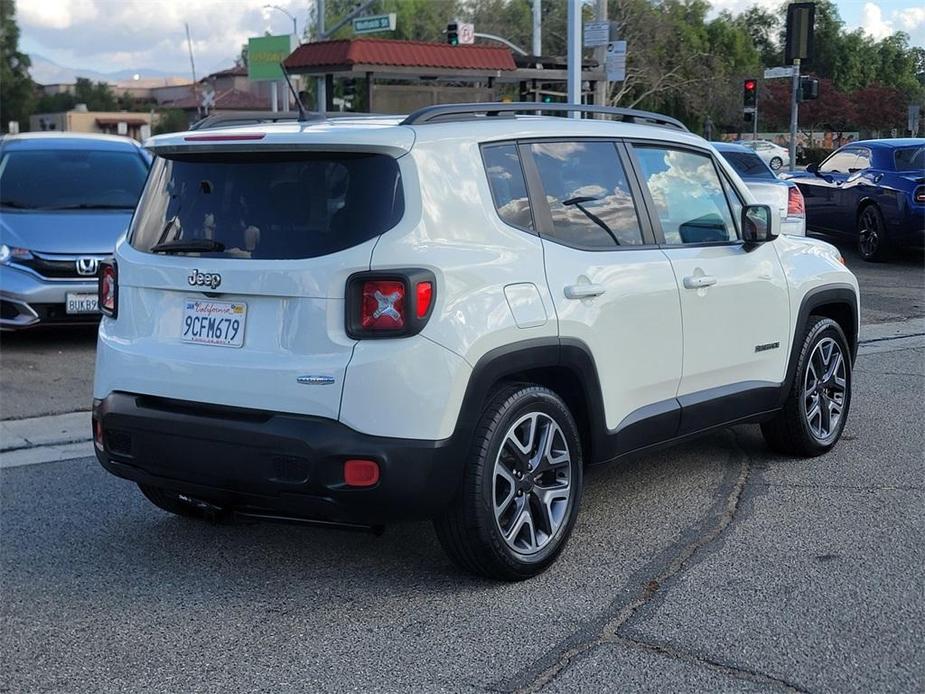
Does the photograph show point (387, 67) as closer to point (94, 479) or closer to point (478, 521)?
point (94, 479)

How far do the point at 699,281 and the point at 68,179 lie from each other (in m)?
7.29

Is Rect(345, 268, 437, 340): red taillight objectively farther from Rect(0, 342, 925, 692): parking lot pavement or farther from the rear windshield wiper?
Rect(0, 342, 925, 692): parking lot pavement

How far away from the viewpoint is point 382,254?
13.5 ft

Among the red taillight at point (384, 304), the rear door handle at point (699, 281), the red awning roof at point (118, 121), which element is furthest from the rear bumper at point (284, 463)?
the red awning roof at point (118, 121)

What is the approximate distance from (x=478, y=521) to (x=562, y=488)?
55cm

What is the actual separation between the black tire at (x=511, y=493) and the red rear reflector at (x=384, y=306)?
0.55m

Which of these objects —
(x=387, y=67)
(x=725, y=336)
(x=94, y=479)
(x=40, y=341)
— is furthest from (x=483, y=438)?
(x=387, y=67)

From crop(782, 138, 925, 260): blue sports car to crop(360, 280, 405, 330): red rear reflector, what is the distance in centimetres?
1348

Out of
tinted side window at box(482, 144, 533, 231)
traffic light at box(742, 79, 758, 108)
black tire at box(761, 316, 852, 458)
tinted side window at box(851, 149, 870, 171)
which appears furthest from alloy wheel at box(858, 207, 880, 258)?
traffic light at box(742, 79, 758, 108)

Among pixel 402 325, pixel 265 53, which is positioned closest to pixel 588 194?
pixel 402 325

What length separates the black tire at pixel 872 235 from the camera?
16.4 meters

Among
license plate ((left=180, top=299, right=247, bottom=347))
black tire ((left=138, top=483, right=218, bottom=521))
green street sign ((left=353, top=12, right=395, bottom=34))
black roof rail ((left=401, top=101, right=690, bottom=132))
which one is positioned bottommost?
black tire ((left=138, top=483, right=218, bottom=521))

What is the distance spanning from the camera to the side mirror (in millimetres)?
5742

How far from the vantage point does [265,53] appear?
59594mm
